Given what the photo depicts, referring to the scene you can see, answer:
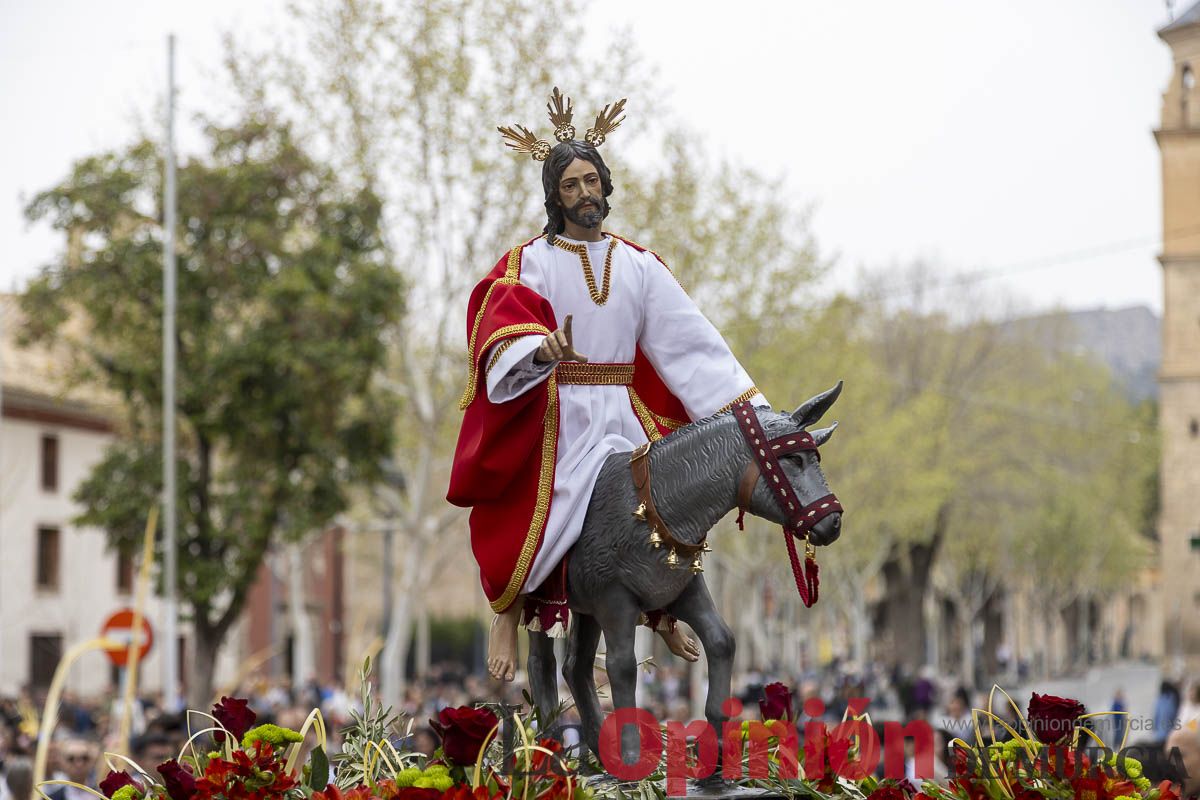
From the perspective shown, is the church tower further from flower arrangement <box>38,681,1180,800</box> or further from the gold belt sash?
flower arrangement <box>38,681,1180,800</box>

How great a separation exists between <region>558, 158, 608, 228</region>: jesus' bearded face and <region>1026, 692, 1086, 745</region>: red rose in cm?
213

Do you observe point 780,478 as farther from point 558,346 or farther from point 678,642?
point 678,642

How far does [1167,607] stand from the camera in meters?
44.8

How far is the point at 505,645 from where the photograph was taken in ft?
19.8

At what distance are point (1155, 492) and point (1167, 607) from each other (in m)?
25.0

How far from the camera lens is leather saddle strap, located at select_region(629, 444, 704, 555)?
5754 millimetres

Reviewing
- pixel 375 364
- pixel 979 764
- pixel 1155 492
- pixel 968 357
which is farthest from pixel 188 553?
pixel 1155 492

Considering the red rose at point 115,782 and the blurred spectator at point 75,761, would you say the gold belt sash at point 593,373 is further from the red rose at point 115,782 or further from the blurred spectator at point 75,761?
the blurred spectator at point 75,761

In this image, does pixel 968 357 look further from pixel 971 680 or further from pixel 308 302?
pixel 308 302

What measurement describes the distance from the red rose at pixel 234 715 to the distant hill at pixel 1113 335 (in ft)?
141

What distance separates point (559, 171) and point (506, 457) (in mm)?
982

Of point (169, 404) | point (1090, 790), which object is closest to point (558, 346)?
point (1090, 790)

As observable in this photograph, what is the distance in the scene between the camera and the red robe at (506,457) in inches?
233

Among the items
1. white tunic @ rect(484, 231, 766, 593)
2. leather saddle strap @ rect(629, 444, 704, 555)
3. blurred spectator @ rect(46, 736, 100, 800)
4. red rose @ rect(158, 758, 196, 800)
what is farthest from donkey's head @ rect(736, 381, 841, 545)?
blurred spectator @ rect(46, 736, 100, 800)
